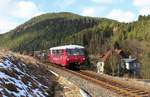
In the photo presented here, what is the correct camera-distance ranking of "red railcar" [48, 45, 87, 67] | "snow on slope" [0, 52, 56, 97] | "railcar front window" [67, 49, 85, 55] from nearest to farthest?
1. "snow on slope" [0, 52, 56, 97]
2. "red railcar" [48, 45, 87, 67]
3. "railcar front window" [67, 49, 85, 55]

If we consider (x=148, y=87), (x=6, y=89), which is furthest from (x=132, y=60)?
(x=6, y=89)

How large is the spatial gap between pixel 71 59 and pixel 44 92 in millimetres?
22496

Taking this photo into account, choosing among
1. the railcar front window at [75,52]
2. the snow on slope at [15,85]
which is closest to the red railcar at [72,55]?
the railcar front window at [75,52]

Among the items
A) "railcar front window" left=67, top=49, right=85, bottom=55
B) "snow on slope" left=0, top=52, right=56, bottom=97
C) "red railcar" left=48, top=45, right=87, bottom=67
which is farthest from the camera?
"railcar front window" left=67, top=49, right=85, bottom=55

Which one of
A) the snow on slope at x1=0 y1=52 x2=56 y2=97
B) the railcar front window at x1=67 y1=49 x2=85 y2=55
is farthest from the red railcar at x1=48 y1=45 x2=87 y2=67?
the snow on slope at x1=0 y1=52 x2=56 y2=97

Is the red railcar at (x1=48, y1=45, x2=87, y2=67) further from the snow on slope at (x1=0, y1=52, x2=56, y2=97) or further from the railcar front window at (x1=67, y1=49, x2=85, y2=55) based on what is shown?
the snow on slope at (x1=0, y1=52, x2=56, y2=97)

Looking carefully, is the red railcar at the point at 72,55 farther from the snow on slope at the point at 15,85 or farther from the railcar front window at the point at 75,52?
the snow on slope at the point at 15,85

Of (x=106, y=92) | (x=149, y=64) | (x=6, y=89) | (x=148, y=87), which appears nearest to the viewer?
(x=6, y=89)

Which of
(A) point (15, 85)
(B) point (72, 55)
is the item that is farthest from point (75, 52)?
(A) point (15, 85)

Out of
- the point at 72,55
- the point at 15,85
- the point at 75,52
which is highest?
the point at 75,52

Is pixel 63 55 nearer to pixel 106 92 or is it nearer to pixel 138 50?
pixel 106 92

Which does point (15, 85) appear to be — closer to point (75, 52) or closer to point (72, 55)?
point (72, 55)

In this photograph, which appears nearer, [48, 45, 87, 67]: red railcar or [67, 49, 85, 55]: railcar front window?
[48, 45, 87, 67]: red railcar

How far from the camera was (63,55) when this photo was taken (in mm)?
39531
